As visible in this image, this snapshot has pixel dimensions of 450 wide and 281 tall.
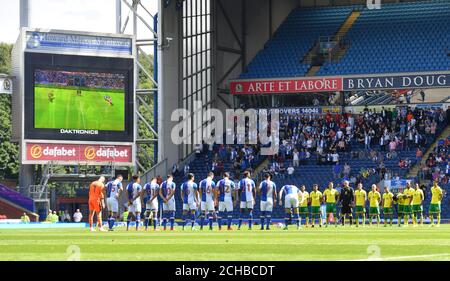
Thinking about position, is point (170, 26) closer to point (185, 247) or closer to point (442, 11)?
point (442, 11)

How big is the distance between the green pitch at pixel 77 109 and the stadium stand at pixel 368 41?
1140cm

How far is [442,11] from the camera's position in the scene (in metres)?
63.2

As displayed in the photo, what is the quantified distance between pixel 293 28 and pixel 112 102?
612 inches

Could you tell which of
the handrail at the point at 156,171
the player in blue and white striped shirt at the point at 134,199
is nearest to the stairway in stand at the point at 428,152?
the handrail at the point at 156,171

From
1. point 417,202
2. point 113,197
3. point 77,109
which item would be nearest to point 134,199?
point 113,197

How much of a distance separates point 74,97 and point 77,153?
276 centimetres

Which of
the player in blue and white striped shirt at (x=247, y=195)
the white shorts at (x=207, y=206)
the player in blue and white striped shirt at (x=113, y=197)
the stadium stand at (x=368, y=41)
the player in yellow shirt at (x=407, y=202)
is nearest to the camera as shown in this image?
the player in blue and white striped shirt at (x=113, y=197)

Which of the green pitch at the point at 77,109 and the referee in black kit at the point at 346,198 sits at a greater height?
the green pitch at the point at 77,109

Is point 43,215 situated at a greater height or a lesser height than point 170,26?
lesser

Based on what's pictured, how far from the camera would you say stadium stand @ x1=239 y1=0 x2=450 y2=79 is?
61.0 m

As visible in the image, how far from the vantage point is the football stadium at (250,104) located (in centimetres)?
5331

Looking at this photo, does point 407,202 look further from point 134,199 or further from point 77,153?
point 77,153

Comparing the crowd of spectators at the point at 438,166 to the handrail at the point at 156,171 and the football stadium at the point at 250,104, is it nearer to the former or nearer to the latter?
the football stadium at the point at 250,104

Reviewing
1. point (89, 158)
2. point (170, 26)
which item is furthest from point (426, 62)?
point (89, 158)
